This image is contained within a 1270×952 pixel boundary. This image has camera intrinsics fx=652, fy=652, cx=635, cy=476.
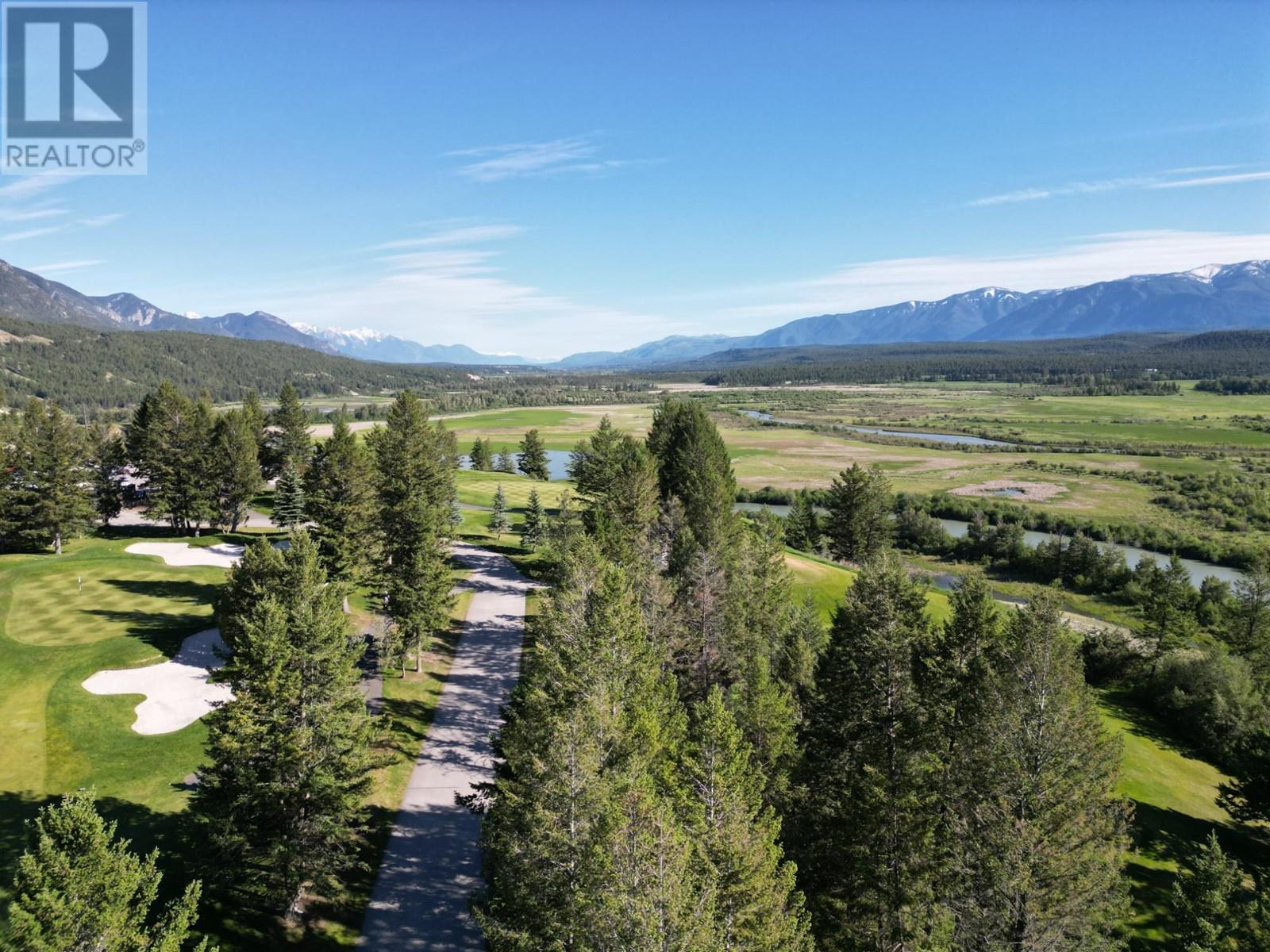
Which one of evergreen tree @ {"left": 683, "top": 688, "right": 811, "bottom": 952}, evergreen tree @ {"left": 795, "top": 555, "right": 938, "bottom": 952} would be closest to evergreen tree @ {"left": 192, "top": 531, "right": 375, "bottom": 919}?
evergreen tree @ {"left": 683, "top": 688, "right": 811, "bottom": 952}

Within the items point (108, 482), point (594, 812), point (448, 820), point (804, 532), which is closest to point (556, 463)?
point (804, 532)

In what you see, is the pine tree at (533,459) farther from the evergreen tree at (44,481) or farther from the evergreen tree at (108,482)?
the evergreen tree at (44,481)

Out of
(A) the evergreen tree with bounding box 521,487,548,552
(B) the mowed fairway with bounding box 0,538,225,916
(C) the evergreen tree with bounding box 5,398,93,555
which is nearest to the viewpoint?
(B) the mowed fairway with bounding box 0,538,225,916

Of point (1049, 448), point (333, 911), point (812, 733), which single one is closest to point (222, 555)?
point (333, 911)

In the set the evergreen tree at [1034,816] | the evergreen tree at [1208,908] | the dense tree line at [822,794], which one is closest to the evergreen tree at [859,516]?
the dense tree line at [822,794]

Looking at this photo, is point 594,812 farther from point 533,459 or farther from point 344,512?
point 533,459

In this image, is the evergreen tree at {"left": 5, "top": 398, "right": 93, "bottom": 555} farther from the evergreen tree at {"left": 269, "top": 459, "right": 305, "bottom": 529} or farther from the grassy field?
the grassy field

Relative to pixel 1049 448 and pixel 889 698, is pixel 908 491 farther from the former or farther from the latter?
pixel 889 698
